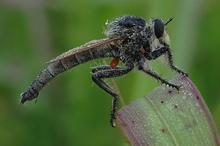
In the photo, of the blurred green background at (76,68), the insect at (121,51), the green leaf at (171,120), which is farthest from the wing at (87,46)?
the green leaf at (171,120)

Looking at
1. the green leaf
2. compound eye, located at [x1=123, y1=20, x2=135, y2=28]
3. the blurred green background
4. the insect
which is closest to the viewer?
the green leaf

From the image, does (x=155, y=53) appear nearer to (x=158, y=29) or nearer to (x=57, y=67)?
(x=158, y=29)

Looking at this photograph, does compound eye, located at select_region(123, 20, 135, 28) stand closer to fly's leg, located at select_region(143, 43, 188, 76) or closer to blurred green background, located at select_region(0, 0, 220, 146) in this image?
fly's leg, located at select_region(143, 43, 188, 76)

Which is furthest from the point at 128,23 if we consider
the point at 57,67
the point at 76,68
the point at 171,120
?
the point at 171,120

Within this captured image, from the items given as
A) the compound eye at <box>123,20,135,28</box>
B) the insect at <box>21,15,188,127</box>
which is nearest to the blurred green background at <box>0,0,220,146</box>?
the insect at <box>21,15,188,127</box>

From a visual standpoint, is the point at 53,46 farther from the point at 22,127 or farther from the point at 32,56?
the point at 22,127

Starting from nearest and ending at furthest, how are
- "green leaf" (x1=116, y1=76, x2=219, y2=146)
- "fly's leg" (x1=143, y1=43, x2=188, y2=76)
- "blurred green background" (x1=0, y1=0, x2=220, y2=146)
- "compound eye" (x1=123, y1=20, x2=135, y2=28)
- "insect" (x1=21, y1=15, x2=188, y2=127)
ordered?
"green leaf" (x1=116, y1=76, x2=219, y2=146)
"fly's leg" (x1=143, y1=43, x2=188, y2=76)
"insect" (x1=21, y1=15, x2=188, y2=127)
"compound eye" (x1=123, y1=20, x2=135, y2=28)
"blurred green background" (x1=0, y1=0, x2=220, y2=146)

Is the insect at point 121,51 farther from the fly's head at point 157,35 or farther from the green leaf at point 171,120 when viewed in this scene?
the green leaf at point 171,120
